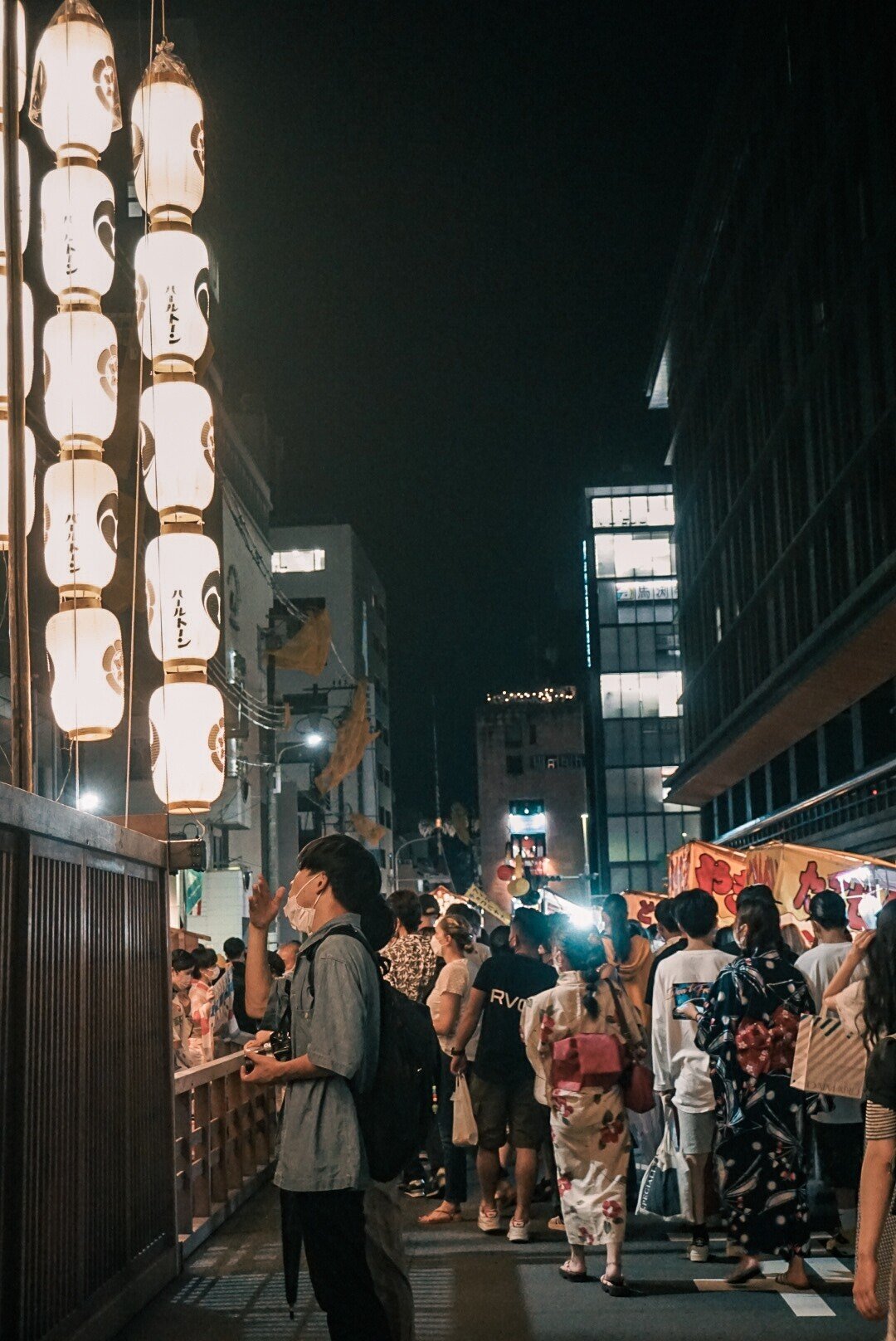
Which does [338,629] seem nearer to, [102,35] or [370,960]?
[102,35]

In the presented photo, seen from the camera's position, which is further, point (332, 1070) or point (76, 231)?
point (76, 231)

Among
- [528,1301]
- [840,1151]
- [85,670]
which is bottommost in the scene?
[528,1301]

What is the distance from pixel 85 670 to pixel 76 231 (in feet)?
11.7

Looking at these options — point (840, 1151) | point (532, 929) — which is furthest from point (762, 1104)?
point (532, 929)

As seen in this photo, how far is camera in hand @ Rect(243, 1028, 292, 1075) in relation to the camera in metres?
4.97

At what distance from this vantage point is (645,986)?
10539 mm

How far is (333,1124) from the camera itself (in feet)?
15.9

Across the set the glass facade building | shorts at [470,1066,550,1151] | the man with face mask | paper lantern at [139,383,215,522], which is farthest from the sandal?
the glass facade building

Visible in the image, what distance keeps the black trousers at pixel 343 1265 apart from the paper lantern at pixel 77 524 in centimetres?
793

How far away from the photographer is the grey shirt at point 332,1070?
15.7 ft

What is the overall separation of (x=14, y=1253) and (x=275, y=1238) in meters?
4.25

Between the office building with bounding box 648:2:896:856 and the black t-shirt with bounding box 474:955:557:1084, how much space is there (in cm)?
1713

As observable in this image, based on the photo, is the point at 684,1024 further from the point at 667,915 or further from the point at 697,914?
the point at 667,915

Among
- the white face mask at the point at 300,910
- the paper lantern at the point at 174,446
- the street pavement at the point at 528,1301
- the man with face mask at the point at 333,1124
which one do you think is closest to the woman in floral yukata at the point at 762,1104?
the street pavement at the point at 528,1301
